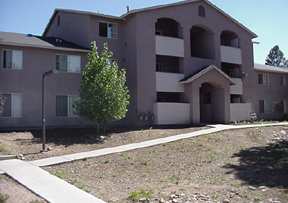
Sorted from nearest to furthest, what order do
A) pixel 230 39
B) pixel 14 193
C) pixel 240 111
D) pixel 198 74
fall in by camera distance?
pixel 14 193
pixel 198 74
pixel 240 111
pixel 230 39

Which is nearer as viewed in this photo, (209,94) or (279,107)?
(209,94)

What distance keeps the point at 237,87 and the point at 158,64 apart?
7.83 metres

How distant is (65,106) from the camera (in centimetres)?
2752

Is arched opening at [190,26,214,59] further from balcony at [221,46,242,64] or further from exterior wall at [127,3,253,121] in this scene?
balcony at [221,46,242,64]

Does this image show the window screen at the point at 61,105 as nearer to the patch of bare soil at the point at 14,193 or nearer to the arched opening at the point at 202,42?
the arched opening at the point at 202,42

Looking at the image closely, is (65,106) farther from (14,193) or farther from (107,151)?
(14,193)

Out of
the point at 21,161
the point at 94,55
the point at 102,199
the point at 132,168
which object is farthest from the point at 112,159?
the point at 94,55

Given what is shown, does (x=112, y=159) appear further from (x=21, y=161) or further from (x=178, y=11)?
(x=178, y=11)

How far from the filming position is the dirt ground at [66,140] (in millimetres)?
18312

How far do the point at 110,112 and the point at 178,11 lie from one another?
1276 cm

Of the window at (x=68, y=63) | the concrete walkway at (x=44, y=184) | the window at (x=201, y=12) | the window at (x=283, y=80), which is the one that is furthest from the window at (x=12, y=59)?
the window at (x=283, y=80)

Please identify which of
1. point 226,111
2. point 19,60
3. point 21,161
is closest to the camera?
point 21,161

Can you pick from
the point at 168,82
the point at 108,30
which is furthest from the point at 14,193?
the point at 108,30

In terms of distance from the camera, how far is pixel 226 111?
108ft
